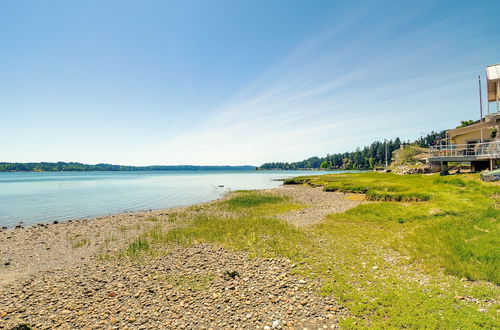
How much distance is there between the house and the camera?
33188mm

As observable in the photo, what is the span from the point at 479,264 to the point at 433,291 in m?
3.25

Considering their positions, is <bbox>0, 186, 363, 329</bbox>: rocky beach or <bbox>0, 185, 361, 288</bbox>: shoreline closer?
<bbox>0, 186, 363, 329</bbox>: rocky beach

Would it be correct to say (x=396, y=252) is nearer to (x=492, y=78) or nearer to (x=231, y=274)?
(x=231, y=274)

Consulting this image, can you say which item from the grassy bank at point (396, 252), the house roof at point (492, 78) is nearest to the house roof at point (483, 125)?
the house roof at point (492, 78)

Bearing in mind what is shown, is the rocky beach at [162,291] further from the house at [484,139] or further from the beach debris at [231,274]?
the house at [484,139]

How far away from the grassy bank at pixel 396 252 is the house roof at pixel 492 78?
2099cm

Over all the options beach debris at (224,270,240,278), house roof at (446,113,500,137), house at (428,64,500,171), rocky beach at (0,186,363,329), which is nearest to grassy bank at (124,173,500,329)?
rocky beach at (0,186,363,329)

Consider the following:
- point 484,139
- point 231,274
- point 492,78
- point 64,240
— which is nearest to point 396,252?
point 231,274

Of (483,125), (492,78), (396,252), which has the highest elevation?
(492,78)

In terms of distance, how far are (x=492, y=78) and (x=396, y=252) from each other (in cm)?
3904

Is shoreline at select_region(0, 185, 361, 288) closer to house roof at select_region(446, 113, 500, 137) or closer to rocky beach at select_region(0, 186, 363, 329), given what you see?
rocky beach at select_region(0, 186, 363, 329)

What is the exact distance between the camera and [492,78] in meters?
35.0

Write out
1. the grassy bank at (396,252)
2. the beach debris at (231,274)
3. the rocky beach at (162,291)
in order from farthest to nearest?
the beach debris at (231,274) < the rocky beach at (162,291) < the grassy bank at (396,252)

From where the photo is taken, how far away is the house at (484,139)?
33.2m
